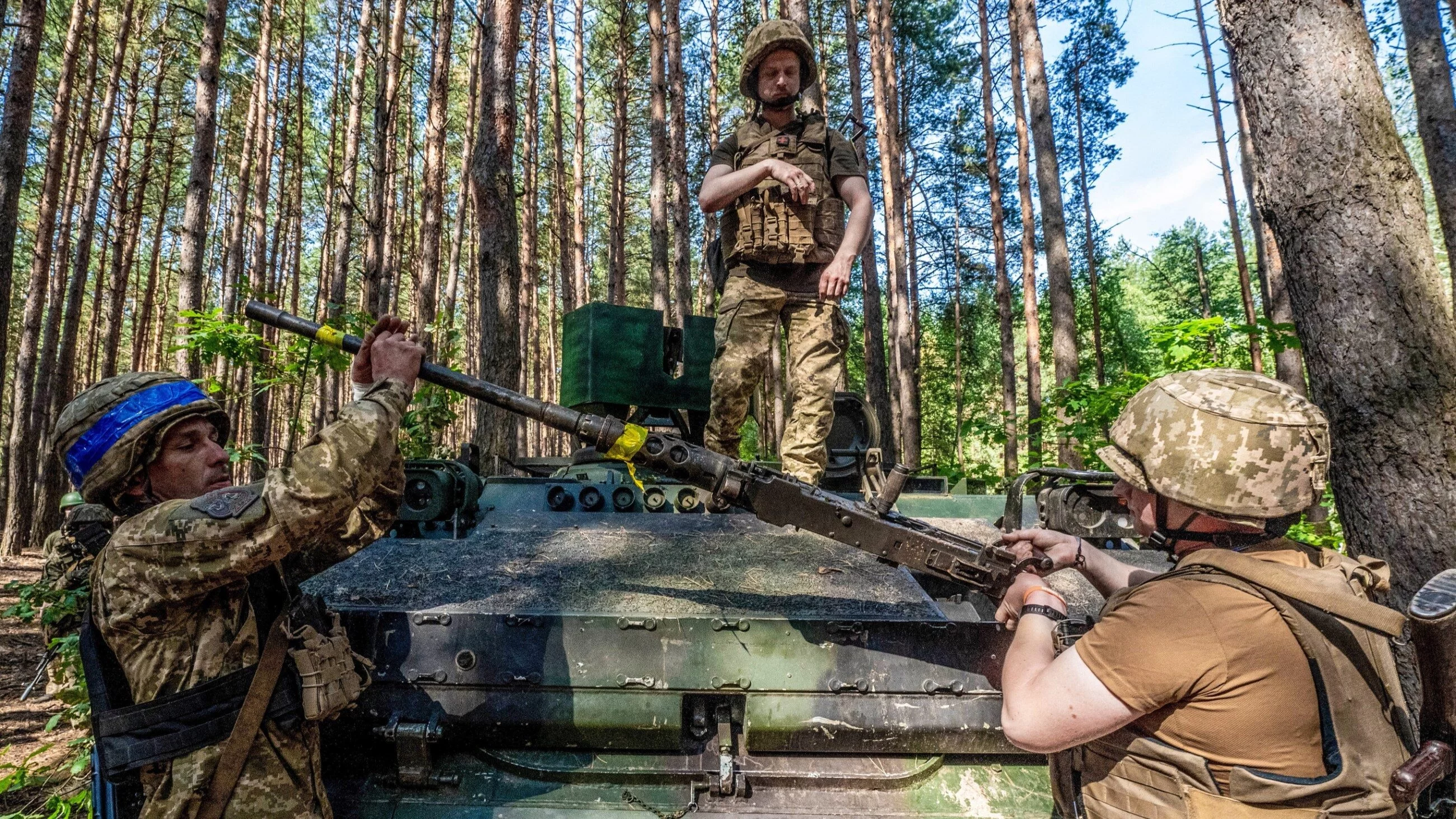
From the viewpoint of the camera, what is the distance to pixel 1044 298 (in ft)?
102

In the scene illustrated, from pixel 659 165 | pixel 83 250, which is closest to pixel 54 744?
pixel 659 165

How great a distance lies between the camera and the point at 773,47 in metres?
3.92

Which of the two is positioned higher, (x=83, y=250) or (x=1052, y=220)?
(x=83, y=250)

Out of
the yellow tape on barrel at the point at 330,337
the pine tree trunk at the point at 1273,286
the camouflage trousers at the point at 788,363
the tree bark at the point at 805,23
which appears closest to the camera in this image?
the yellow tape on barrel at the point at 330,337

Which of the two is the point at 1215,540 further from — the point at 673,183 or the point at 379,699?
the point at 673,183

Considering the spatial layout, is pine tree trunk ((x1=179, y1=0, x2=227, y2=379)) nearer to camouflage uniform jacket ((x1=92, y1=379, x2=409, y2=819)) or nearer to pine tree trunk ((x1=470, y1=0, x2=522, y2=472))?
pine tree trunk ((x1=470, y1=0, x2=522, y2=472))

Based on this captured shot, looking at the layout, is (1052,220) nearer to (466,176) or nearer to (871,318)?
(871,318)

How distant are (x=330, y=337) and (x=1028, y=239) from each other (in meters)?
16.3

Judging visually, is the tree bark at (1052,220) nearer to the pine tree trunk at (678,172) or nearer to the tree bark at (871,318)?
the tree bark at (871,318)

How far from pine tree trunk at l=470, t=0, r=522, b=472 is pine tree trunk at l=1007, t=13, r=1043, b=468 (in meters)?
9.63

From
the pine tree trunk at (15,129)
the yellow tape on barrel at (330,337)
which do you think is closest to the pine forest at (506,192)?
the pine tree trunk at (15,129)

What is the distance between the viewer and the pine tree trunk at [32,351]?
12.5 metres

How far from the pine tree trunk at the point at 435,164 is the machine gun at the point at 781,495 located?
12.8 meters

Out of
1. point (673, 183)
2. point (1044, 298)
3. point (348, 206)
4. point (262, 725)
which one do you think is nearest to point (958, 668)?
point (262, 725)
